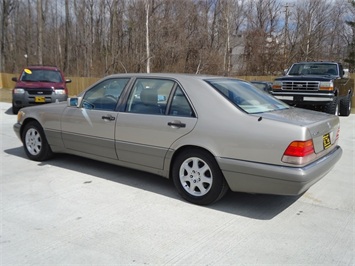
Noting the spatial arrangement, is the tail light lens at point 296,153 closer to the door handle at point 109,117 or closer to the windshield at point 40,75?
the door handle at point 109,117

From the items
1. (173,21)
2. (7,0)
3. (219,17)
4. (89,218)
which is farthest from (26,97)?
(7,0)

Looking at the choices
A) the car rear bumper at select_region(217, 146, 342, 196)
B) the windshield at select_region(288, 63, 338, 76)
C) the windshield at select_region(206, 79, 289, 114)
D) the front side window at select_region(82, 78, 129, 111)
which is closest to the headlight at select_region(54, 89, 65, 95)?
the front side window at select_region(82, 78, 129, 111)

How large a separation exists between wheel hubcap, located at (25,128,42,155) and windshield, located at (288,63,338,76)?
8932 mm

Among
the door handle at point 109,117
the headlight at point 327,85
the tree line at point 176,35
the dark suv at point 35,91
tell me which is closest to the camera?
the door handle at point 109,117

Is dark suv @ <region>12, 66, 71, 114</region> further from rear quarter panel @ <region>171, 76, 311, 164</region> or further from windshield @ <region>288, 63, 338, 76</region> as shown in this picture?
rear quarter panel @ <region>171, 76, 311, 164</region>

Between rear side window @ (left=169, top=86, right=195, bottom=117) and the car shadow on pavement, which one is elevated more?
rear side window @ (left=169, top=86, right=195, bottom=117)

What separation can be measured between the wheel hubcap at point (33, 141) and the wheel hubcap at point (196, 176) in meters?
2.88

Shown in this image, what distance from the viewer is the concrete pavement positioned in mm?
2904

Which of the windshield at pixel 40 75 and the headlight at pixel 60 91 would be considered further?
the windshield at pixel 40 75

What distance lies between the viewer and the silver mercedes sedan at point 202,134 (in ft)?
11.3

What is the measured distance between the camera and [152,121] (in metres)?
4.22

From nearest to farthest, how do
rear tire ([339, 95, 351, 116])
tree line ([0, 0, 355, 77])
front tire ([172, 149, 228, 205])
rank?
front tire ([172, 149, 228, 205]), rear tire ([339, 95, 351, 116]), tree line ([0, 0, 355, 77])

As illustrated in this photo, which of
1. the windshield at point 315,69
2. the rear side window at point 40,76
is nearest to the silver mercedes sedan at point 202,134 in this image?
the windshield at point 315,69

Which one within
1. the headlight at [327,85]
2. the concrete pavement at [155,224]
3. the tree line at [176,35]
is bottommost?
the concrete pavement at [155,224]
